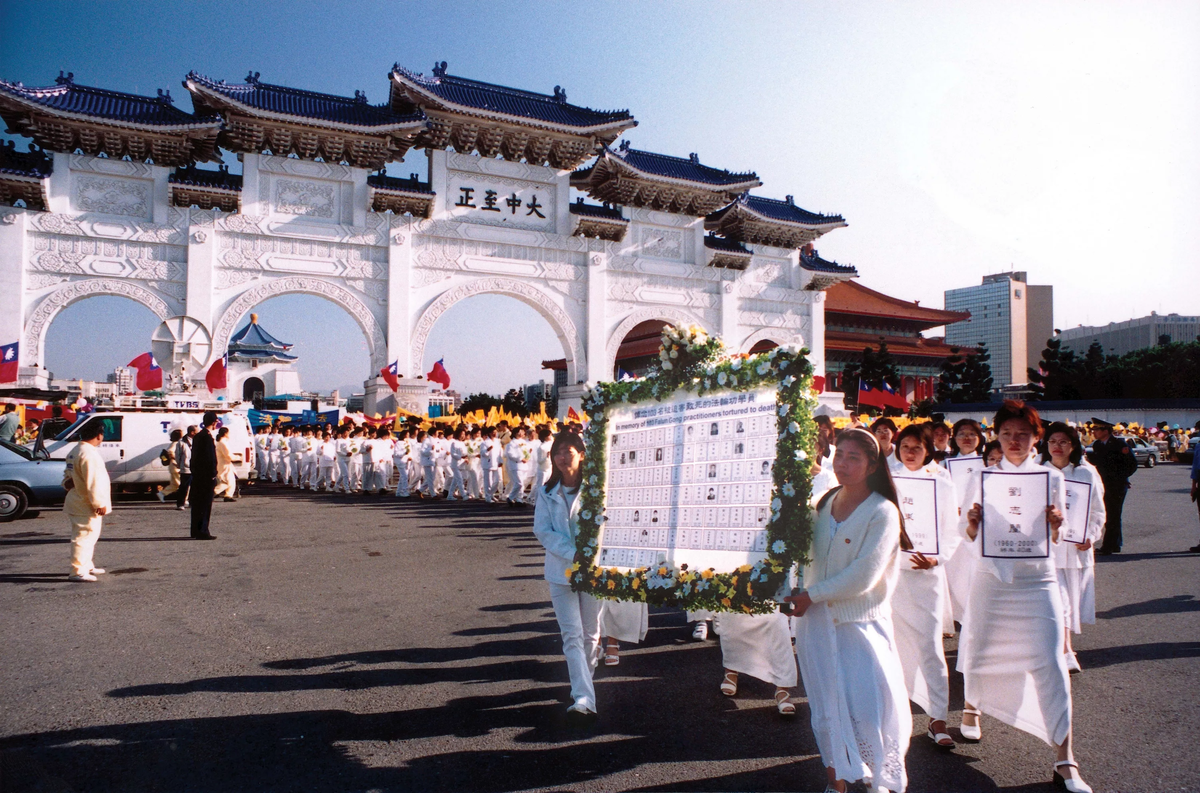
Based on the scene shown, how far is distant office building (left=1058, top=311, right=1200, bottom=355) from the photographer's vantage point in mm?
82562

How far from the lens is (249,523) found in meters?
11.6

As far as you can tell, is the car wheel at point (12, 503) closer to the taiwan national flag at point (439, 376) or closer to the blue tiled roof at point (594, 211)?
the taiwan national flag at point (439, 376)

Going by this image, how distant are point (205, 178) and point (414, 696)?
19.7m

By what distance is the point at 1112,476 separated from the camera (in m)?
9.44

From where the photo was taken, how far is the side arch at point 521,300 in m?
21.9

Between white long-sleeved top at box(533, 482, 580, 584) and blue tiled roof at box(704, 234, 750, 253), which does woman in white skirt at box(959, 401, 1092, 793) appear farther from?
blue tiled roof at box(704, 234, 750, 253)

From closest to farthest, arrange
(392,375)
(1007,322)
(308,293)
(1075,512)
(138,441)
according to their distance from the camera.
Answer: (1075,512) < (138,441) < (308,293) < (392,375) < (1007,322)

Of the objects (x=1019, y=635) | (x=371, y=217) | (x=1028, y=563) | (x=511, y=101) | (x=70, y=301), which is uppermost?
(x=511, y=101)

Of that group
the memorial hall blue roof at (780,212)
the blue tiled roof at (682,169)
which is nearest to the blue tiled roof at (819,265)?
the memorial hall blue roof at (780,212)

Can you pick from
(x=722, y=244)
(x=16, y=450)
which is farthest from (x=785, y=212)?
(x=16, y=450)

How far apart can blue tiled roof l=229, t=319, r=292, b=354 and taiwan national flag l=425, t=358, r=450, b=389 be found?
32581mm

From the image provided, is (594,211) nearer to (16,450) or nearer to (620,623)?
(16,450)

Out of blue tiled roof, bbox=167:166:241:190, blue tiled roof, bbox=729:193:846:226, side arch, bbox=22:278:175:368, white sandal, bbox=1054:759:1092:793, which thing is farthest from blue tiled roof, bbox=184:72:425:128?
white sandal, bbox=1054:759:1092:793

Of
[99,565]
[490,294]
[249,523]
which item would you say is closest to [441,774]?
[99,565]
